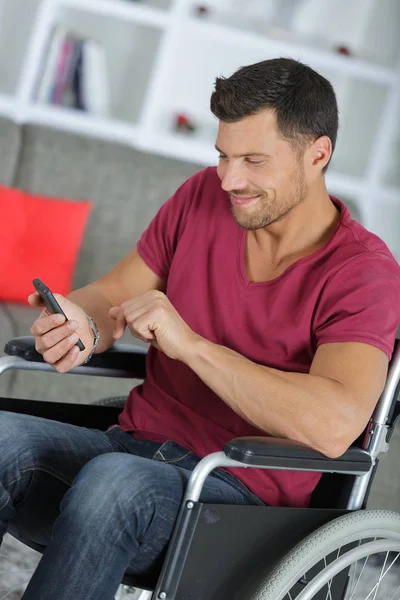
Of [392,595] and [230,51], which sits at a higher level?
[230,51]

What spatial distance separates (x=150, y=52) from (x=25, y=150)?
0.82 m

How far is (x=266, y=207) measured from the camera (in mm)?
1584

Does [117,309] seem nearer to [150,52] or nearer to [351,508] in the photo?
[351,508]

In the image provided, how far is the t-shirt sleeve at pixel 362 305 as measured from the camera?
143 cm

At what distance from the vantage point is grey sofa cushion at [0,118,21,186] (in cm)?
288

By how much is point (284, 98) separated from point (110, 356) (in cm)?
52

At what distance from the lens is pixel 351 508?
4.97 ft

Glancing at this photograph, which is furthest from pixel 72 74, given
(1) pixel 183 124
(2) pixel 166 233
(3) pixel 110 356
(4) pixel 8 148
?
(3) pixel 110 356

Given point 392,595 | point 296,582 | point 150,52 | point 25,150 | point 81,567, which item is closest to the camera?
point 81,567

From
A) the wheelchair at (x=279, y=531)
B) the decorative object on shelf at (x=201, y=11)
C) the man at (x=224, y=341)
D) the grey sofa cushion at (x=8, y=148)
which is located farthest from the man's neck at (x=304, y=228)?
the decorative object on shelf at (x=201, y=11)

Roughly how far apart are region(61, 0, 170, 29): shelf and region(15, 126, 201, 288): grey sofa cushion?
0.61 m

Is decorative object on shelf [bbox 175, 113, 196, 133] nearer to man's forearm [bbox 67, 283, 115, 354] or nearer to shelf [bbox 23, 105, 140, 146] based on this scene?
shelf [bbox 23, 105, 140, 146]

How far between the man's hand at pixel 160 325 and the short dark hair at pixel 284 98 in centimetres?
34

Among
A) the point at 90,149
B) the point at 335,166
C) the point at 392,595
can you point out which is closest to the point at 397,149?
the point at 335,166
